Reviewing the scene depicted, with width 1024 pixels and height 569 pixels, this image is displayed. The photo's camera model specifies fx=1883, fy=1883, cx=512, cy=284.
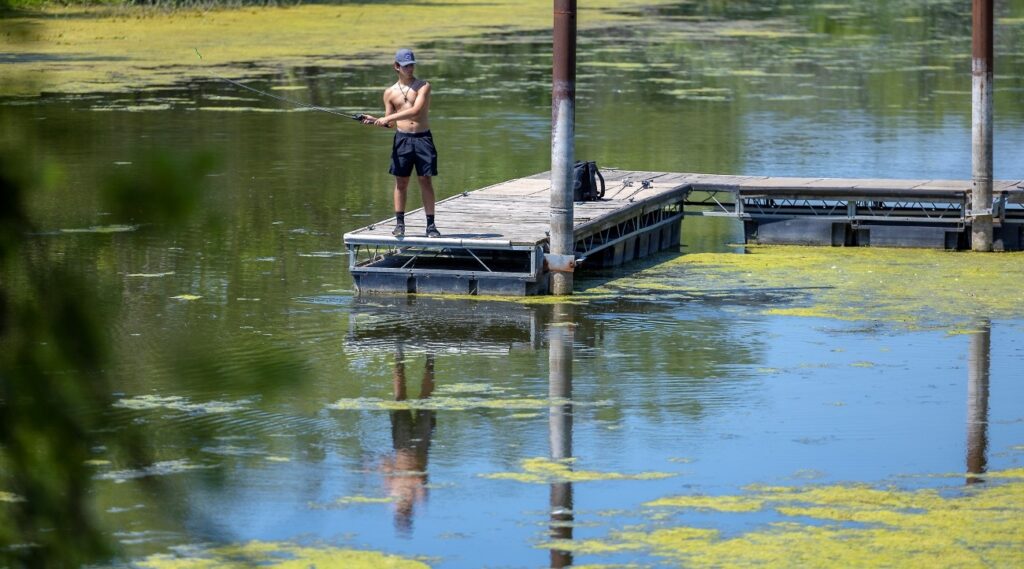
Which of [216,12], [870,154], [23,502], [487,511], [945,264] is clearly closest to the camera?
[23,502]

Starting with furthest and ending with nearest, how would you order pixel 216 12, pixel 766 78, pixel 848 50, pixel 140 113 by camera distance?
pixel 216 12, pixel 848 50, pixel 766 78, pixel 140 113

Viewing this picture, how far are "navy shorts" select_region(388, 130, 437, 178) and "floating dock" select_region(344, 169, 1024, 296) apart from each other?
1.44ft

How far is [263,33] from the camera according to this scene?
4309cm

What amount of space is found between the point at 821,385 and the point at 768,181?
6.60m

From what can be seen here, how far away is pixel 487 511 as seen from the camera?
789 cm

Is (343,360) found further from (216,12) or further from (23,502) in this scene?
(216,12)

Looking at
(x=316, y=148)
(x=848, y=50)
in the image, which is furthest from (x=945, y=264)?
(x=848, y=50)

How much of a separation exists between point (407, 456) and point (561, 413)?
1.20 metres

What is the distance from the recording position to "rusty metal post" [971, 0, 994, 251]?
1514cm

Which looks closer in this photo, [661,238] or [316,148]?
[661,238]

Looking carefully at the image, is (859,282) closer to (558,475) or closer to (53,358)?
(558,475)

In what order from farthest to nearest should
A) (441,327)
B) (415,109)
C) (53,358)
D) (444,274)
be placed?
(415,109) → (444,274) → (441,327) → (53,358)

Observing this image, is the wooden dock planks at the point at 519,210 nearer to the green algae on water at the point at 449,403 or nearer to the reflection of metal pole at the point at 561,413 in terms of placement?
the reflection of metal pole at the point at 561,413

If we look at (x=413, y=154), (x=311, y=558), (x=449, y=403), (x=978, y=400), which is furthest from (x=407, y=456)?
(x=413, y=154)
